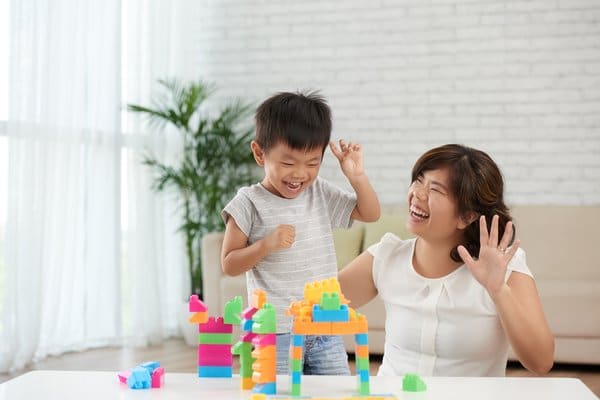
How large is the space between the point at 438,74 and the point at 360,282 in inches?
130

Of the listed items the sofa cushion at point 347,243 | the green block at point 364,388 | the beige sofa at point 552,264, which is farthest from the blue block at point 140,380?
the sofa cushion at point 347,243

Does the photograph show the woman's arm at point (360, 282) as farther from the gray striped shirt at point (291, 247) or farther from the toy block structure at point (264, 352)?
the toy block structure at point (264, 352)

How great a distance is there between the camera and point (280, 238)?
1.73m

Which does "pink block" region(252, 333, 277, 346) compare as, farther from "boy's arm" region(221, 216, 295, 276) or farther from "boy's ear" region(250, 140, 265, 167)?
"boy's ear" region(250, 140, 265, 167)

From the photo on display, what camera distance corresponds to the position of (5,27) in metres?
3.98

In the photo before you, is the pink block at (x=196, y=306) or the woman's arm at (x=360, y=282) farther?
the woman's arm at (x=360, y=282)

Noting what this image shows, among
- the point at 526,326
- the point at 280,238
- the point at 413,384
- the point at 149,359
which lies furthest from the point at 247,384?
the point at 149,359

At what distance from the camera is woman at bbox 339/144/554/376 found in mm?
1657

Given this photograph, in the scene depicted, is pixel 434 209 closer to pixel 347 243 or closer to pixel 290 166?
pixel 290 166

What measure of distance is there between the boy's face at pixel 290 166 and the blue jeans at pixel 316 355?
1.10ft

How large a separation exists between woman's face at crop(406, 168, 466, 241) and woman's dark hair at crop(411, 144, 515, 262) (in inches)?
0.5

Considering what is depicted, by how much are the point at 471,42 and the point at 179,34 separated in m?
1.79

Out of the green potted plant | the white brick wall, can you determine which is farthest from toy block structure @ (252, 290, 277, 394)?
the white brick wall

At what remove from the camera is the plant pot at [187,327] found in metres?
4.69
